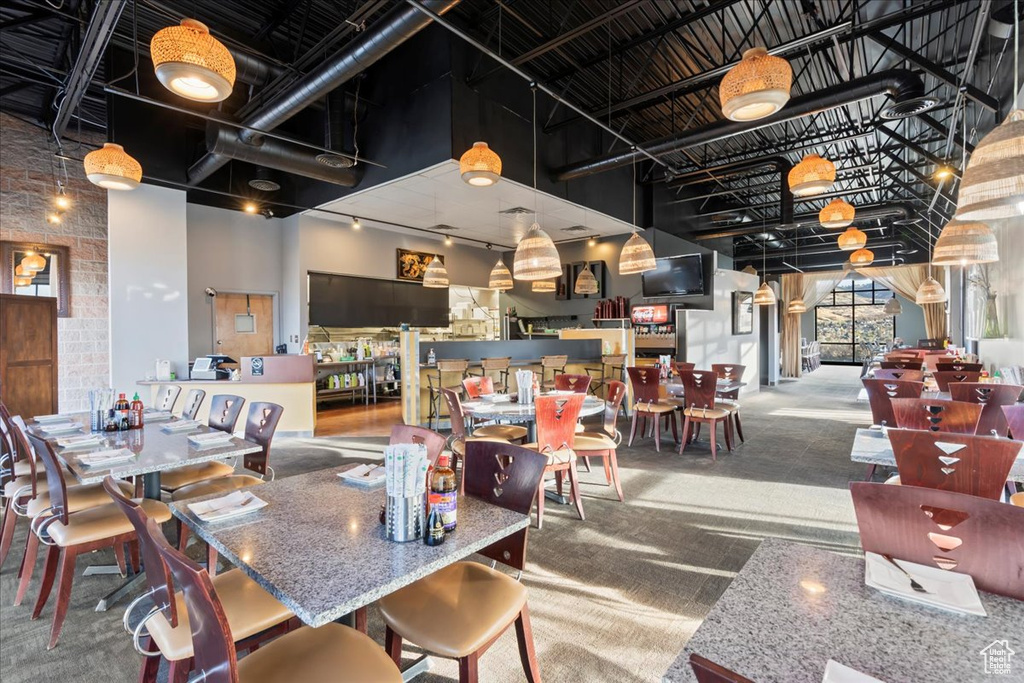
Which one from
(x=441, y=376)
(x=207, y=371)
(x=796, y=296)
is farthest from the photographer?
(x=796, y=296)

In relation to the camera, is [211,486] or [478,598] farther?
[211,486]

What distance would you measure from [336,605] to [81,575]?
313 centimetres

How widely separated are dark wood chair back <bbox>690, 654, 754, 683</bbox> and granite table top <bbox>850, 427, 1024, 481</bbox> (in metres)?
2.27

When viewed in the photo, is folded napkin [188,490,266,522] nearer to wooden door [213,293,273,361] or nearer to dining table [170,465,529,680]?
dining table [170,465,529,680]

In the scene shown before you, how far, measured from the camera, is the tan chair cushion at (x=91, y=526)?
2.39 metres

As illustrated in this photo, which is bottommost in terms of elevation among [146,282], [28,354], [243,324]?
[28,354]

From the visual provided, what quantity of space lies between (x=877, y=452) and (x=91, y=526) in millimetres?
4252

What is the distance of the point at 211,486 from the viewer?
120 inches

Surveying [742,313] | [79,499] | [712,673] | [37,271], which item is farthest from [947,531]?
[742,313]

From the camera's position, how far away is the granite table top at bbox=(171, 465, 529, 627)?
1.21 metres

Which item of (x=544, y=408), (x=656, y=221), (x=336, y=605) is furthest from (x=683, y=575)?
(x=656, y=221)

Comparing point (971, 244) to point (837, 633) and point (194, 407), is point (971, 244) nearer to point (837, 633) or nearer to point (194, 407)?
point (837, 633)

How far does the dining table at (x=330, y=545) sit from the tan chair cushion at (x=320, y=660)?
0.34ft

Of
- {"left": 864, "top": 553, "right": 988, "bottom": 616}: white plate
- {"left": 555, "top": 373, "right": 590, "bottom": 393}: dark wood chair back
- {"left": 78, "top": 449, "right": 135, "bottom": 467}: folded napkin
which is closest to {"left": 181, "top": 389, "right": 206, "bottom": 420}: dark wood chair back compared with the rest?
{"left": 78, "top": 449, "right": 135, "bottom": 467}: folded napkin
